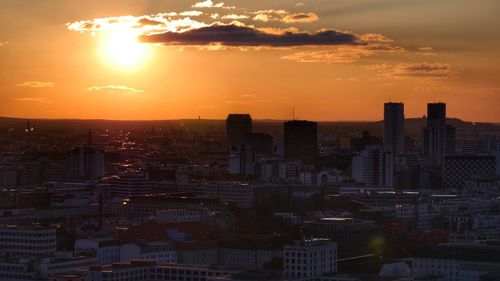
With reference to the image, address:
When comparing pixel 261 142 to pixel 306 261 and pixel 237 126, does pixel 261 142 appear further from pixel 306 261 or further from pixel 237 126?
pixel 306 261

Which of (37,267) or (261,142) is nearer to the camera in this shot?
(37,267)

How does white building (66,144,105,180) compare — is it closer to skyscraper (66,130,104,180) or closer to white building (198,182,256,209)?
skyscraper (66,130,104,180)

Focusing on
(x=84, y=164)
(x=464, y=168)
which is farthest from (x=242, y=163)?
(x=464, y=168)

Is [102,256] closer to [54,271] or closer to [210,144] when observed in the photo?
[54,271]

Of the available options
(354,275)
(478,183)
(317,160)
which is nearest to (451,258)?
(354,275)

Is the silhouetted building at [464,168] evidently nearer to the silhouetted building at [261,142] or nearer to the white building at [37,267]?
the silhouetted building at [261,142]
